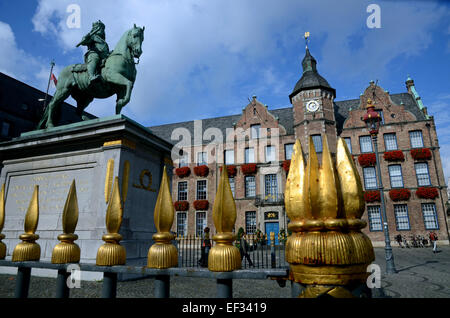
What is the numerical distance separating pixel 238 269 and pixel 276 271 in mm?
231

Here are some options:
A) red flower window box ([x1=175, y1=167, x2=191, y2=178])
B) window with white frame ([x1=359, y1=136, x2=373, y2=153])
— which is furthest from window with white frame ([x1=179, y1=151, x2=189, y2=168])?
window with white frame ([x1=359, y1=136, x2=373, y2=153])

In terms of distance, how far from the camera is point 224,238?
146 cm

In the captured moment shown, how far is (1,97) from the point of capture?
25203 mm

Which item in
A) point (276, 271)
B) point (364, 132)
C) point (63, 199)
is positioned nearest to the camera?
point (276, 271)

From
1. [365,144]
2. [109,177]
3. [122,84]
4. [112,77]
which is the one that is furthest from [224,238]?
[365,144]

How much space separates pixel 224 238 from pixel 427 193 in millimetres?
28999

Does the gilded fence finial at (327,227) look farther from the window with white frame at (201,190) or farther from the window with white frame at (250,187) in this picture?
the window with white frame at (201,190)

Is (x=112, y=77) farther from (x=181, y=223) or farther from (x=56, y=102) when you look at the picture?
(x=181, y=223)

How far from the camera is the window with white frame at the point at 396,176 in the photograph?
25.4 m

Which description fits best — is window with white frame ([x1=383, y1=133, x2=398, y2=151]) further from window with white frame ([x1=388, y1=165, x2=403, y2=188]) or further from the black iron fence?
the black iron fence

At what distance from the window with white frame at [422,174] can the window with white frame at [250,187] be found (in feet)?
50.6

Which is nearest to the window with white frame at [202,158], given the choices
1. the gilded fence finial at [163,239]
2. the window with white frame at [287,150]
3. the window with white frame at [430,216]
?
the window with white frame at [287,150]
